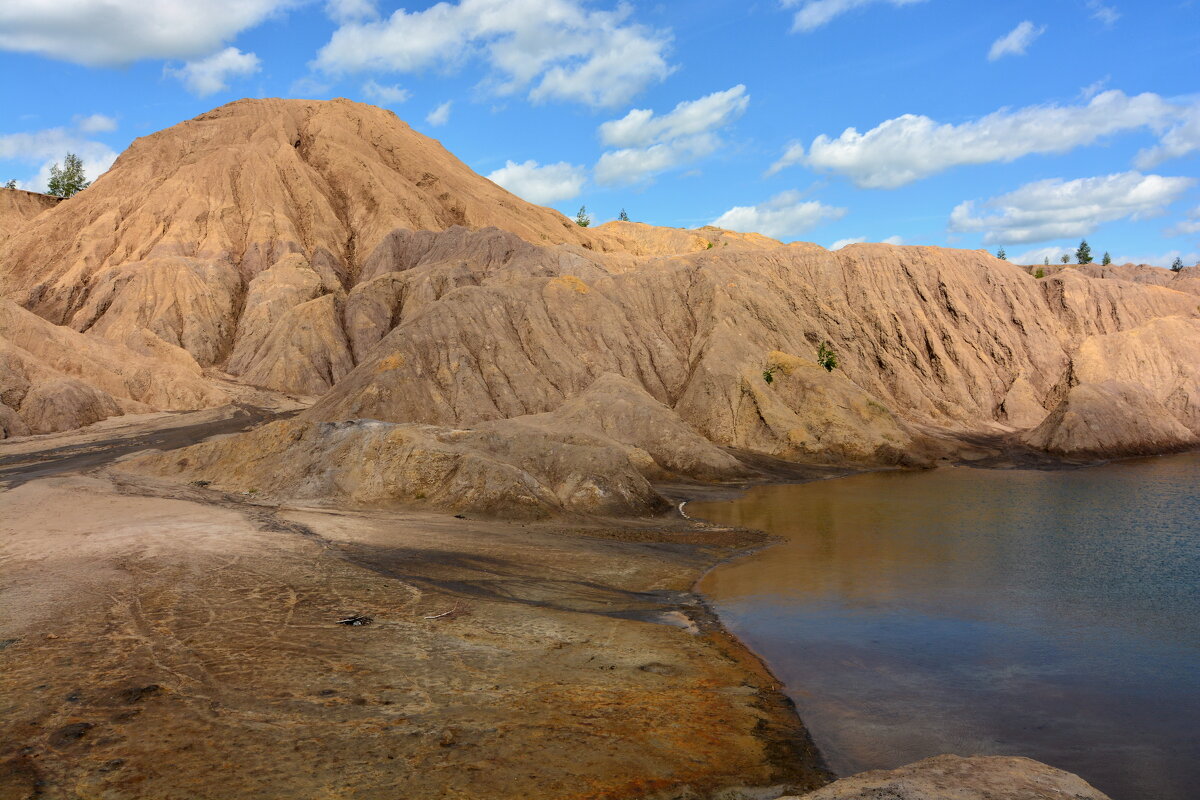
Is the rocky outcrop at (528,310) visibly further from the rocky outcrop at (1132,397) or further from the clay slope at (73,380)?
the clay slope at (73,380)

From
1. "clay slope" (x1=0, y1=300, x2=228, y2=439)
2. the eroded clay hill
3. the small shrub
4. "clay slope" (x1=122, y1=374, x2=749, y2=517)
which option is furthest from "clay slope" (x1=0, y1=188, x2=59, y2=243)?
the small shrub

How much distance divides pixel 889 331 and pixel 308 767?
71253mm

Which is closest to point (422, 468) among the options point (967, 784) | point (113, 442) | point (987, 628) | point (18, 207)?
point (987, 628)

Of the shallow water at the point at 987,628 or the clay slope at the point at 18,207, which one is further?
the clay slope at the point at 18,207

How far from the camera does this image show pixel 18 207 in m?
111

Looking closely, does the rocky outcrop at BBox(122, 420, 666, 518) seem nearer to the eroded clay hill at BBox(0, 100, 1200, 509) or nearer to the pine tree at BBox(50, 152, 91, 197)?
the eroded clay hill at BBox(0, 100, 1200, 509)

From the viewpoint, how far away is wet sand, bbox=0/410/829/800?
10.6m

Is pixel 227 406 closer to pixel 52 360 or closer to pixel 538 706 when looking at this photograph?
pixel 52 360

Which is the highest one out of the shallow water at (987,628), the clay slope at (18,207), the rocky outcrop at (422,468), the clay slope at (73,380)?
the clay slope at (18,207)

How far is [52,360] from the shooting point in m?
62.6

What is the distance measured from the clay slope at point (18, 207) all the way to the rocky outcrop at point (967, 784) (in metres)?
126

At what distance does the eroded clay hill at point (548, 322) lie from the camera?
54031 mm

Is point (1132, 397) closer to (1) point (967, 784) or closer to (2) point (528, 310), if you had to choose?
(2) point (528, 310)

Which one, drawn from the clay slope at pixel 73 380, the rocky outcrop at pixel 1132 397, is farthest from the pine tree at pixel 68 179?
the rocky outcrop at pixel 1132 397
